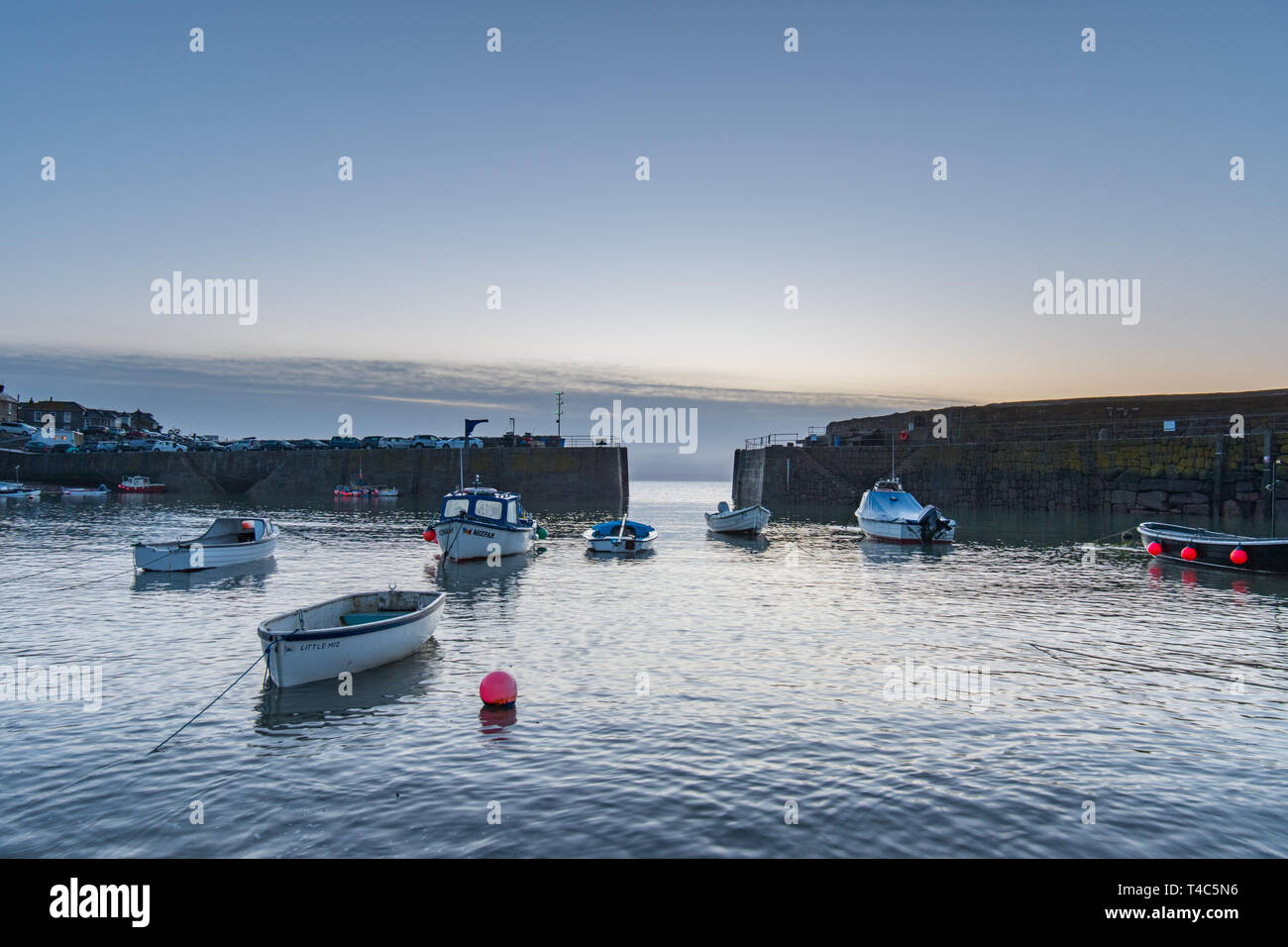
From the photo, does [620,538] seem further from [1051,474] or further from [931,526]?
[1051,474]

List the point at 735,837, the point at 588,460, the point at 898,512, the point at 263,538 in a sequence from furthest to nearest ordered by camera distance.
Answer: the point at 588,460 → the point at 898,512 → the point at 263,538 → the point at 735,837

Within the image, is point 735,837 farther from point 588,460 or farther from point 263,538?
point 588,460

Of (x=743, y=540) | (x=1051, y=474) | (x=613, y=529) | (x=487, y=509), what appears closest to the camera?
(x=487, y=509)

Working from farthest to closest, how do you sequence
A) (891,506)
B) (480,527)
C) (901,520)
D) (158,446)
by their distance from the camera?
(158,446), (891,506), (901,520), (480,527)

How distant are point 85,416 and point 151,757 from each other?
163 m

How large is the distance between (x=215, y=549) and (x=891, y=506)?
3123cm

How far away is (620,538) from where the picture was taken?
3653cm

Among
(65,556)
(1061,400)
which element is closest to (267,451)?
(65,556)

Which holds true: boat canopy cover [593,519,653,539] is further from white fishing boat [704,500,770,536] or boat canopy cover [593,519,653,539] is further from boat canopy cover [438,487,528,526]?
white fishing boat [704,500,770,536]

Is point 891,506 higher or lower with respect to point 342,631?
higher

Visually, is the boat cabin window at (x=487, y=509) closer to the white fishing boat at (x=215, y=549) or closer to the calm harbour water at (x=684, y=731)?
the white fishing boat at (x=215, y=549)

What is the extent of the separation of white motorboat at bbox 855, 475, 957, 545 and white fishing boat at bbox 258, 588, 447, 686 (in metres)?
28.1
